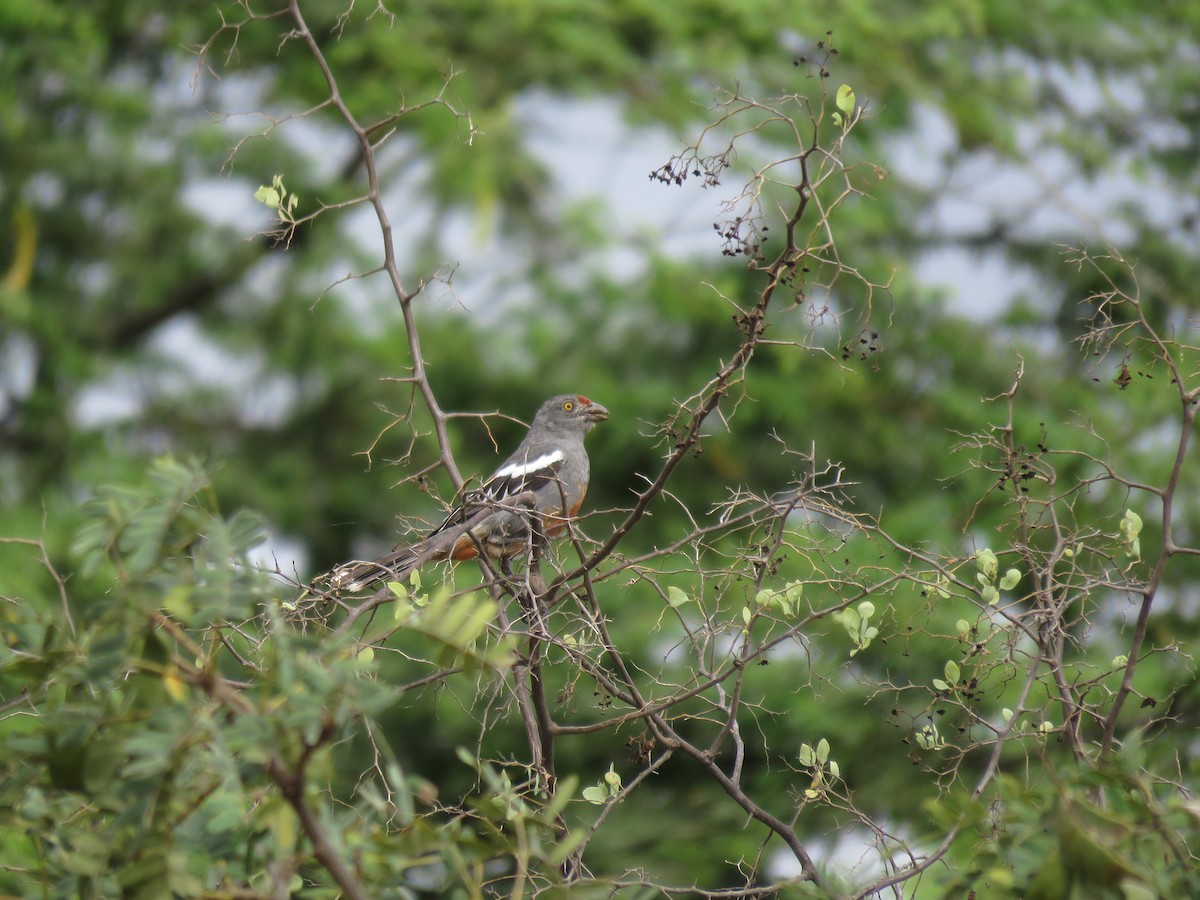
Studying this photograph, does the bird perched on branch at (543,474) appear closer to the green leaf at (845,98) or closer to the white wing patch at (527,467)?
the white wing patch at (527,467)

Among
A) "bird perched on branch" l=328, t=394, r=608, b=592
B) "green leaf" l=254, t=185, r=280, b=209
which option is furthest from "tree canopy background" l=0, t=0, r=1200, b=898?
"green leaf" l=254, t=185, r=280, b=209

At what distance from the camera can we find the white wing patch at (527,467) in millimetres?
6474

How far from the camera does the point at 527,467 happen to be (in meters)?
6.58

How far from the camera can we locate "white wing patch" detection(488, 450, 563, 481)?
21.2ft

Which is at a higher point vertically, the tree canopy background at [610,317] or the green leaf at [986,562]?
the green leaf at [986,562]

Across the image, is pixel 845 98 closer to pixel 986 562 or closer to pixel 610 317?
pixel 986 562

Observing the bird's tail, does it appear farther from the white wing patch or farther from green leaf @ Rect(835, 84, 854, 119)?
green leaf @ Rect(835, 84, 854, 119)

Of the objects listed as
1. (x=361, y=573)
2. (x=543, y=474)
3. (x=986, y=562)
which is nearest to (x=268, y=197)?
(x=361, y=573)

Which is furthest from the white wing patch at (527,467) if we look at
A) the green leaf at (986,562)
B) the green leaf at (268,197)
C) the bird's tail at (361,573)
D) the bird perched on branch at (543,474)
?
the green leaf at (986,562)

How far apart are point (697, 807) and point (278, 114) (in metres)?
7.52

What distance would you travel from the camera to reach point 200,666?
2.12m

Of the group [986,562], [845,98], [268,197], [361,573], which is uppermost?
[845,98]

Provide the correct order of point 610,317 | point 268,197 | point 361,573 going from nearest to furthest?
point 268,197 < point 361,573 < point 610,317

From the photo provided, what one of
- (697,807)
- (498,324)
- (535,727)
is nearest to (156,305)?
(498,324)
